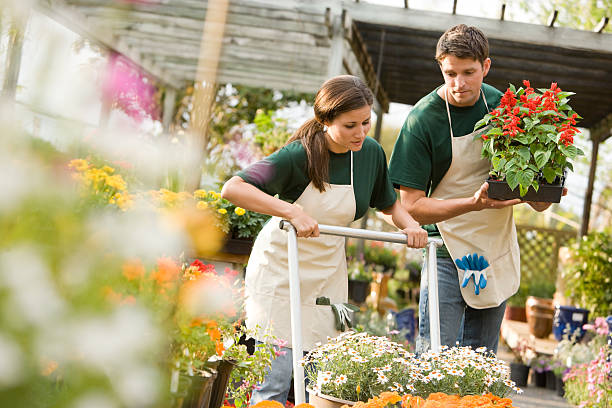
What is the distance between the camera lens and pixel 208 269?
156 centimetres

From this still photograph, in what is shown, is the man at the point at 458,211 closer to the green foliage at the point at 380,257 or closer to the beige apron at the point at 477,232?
the beige apron at the point at 477,232

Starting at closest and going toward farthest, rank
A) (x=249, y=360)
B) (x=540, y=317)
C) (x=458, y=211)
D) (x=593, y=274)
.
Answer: (x=249, y=360), (x=458, y=211), (x=593, y=274), (x=540, y=317)

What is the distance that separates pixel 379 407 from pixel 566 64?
15.3ft

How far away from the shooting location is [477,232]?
7.12 feet

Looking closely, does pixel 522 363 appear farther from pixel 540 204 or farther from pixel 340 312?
pixel 340 312

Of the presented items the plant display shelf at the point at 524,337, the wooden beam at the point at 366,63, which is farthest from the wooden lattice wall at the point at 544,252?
the wooden beam at the point at 366,63

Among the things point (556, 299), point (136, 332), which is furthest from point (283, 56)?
point (136, 332)

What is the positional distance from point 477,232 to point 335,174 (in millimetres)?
533

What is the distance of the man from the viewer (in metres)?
2.09

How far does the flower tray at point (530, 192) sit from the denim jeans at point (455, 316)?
313mm

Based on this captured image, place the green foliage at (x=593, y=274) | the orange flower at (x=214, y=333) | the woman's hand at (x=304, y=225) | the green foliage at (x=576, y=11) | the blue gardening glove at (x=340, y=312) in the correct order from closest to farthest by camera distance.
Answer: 1. the orange flower at (x=214, y=333)
2. the woman's hand at (x=304, y=225)
3. the blue gardening glove at (x=340, y=312)
4. the green foliage at (x=593, y=274)
5. the green foliage at (x=576, y=11)

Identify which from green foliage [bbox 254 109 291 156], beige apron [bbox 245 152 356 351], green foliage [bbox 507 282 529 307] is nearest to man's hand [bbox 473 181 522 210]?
beige apron [bbox 245 152 356 351]

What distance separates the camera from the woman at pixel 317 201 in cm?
191

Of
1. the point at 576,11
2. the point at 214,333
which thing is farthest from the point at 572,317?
the point at 576,11
